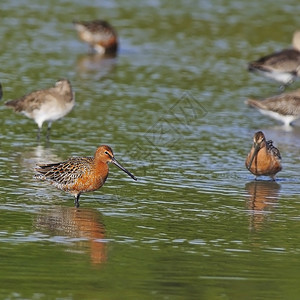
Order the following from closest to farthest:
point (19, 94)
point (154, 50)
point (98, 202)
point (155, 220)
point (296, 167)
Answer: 1. point (155, 220)
2. point (98, 202)
3. point (296, 167)
4. point (19, 94)
5. point (154, 50)

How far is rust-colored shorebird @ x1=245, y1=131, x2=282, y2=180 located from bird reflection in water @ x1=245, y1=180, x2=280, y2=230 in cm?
17

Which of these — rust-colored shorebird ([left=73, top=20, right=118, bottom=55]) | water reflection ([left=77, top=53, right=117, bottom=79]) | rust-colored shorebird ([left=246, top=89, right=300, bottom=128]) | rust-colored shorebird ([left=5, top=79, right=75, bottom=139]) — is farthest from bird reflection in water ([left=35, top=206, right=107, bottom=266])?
rust-colored shorebird ([left=73, top=20, right=118, bottom=55])

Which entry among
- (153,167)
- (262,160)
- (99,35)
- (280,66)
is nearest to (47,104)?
(153,167)

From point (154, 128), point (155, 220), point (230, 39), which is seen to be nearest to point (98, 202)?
point (155, 220)

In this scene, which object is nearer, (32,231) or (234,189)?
(32,231)

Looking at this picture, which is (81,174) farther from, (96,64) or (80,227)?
(96,64)

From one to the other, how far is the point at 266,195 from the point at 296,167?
6.86 feet

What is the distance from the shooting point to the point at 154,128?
719 inches

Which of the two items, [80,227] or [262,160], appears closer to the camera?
[80,227]

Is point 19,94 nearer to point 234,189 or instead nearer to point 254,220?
point 234,189

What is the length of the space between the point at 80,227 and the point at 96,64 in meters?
14.5

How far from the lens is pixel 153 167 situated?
594 inches

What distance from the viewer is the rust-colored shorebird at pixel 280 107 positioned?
19422 millimetres

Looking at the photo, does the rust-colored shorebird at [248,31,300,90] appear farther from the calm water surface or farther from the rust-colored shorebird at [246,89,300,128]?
the rust-colored shorebird at [246,89,300,128]
